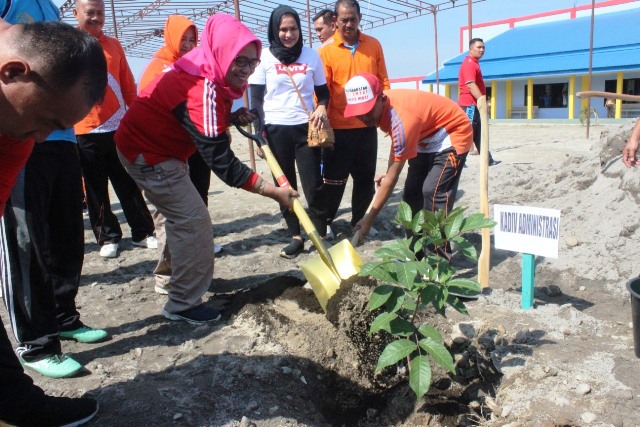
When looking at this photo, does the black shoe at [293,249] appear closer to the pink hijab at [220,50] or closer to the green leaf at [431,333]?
the pink hijab at [220,50]

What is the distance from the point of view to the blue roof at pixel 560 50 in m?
18.4

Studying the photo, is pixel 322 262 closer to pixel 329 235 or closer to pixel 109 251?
pixel 329 235

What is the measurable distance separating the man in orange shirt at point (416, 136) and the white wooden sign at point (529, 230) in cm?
47

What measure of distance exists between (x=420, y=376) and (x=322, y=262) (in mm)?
1299

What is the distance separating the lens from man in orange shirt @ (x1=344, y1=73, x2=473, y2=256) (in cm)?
325

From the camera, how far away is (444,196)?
370 cm

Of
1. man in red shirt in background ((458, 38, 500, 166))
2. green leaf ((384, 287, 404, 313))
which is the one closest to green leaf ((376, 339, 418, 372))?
green leaf ((384, 287, 404, 313))

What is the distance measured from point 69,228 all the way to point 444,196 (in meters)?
2.34

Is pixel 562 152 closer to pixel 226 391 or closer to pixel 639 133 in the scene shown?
pixel 639 133

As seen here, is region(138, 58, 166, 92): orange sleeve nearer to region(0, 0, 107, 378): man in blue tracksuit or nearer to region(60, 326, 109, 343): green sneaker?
region(0, 0, 107, 378): man in blue tracksuit

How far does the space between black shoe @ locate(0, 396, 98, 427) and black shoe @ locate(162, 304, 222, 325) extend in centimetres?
94

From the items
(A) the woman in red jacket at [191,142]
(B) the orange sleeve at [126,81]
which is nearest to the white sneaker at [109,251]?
(B) the orange sleeve at [126,81]

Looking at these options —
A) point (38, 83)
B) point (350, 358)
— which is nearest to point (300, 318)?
point (350, 358)

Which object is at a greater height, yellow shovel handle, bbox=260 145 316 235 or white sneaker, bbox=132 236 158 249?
yellow shovel handle, bbox=260 145 316 235
